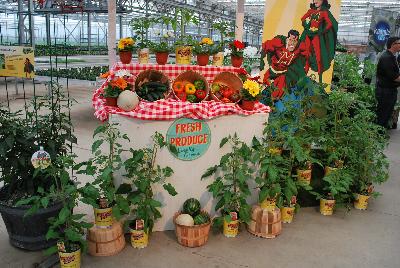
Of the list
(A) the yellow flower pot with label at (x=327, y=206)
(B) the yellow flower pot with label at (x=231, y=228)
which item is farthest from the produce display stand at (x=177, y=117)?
(A) the yellow flower pot with label at (x=327, y=206)

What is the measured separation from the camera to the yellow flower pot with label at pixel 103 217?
8.77 ft

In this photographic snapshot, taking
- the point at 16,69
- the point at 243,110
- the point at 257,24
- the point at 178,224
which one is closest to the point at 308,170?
the point at 243,110

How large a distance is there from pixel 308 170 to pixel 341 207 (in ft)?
2.01

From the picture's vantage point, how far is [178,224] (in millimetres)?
2889

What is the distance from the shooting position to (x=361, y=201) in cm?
373

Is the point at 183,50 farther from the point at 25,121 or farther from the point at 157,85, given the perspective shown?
the point at 25,121

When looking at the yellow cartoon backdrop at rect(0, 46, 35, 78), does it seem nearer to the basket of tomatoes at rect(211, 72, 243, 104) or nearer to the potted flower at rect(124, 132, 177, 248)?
the basket of tomatoes at rect(211, 72, 243, 104)

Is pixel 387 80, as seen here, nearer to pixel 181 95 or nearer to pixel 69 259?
pixel 181 95

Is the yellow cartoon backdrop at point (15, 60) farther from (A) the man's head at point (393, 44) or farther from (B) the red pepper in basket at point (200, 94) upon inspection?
(A) the man's head at point (393, 44)

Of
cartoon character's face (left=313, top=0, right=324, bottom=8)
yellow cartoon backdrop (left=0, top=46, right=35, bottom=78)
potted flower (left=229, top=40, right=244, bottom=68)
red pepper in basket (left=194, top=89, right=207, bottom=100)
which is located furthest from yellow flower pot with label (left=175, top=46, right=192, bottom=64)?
yellow cartoon backdrop (left=0, top=46, right=35, bottom=78)

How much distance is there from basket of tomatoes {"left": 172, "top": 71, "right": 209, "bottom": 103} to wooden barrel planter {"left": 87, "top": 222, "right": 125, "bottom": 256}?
118 centimetres

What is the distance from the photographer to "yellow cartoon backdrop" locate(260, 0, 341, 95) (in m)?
4.78

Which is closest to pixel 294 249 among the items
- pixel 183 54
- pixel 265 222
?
pixel 265 222

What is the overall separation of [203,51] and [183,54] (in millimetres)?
186
